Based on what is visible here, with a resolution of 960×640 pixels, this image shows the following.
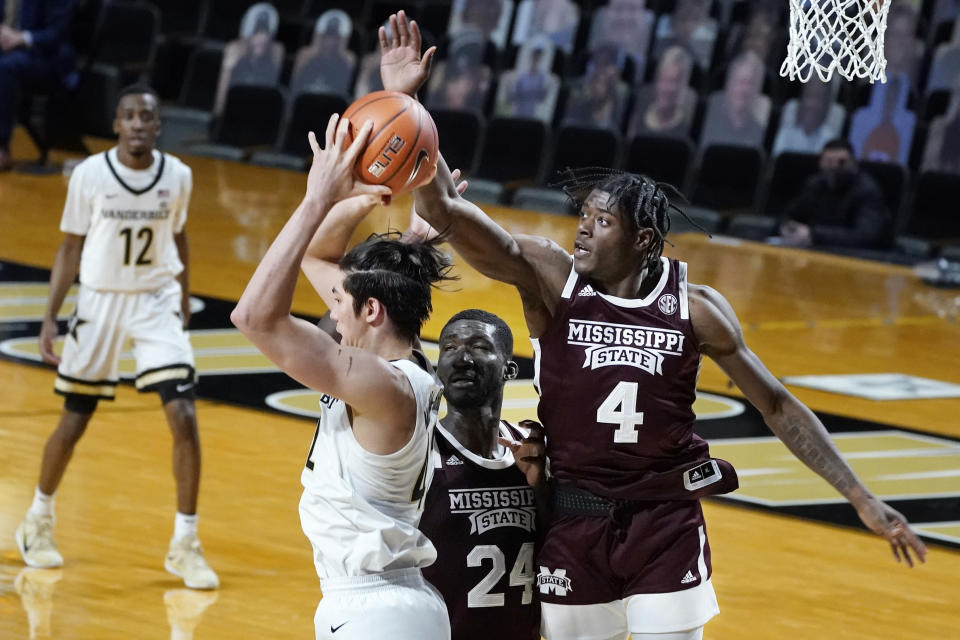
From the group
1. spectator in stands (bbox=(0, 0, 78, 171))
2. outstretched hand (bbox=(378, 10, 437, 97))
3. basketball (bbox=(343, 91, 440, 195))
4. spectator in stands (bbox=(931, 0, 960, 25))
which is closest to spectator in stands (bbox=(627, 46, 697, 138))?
spectator in stands (bbox=(931, 0, 960, 25))

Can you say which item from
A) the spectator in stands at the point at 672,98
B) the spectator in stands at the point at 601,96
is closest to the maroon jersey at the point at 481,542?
the spectator in stands at the point at 672,98

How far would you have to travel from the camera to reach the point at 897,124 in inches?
562

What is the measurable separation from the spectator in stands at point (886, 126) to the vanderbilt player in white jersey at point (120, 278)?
8955 mm

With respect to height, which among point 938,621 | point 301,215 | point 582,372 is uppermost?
point 301,215

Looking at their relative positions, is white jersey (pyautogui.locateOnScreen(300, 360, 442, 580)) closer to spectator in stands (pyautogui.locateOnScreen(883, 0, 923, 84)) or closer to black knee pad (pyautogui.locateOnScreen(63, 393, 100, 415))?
black knee pad (pyautogui.locateOnScreen(63, 393, 100, 415))

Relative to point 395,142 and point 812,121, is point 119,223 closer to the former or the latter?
point 395,142

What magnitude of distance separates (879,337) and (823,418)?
2.51 metres

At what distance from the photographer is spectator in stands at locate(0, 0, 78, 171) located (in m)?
15.6

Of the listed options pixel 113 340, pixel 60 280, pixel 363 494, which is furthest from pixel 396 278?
pixel 60 280

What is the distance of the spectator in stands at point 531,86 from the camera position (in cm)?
1578

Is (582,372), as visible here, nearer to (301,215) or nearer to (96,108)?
(301,215)

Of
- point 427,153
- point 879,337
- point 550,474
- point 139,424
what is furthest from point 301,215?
point 879,337

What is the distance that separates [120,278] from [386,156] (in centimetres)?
304

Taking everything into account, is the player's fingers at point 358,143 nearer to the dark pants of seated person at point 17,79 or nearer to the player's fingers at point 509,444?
the player's fingers at point 509,444
